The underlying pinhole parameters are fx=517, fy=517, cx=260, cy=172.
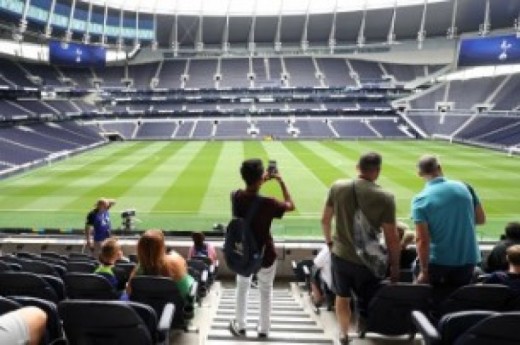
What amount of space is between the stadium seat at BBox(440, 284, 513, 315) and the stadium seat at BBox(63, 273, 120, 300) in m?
3.16

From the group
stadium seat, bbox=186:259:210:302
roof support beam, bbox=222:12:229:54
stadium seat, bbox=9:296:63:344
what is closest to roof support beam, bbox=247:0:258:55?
roof support beam, bbox=222:12:229:54

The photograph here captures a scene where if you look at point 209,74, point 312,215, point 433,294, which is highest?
point 209,74

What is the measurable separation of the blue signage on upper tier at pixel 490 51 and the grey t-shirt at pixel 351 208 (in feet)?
193

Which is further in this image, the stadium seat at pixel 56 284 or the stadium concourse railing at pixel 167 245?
the stadium concourse railing at pixel 167 245

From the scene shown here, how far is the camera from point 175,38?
261 feet

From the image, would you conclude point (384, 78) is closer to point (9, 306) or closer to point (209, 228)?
point (209, 228)

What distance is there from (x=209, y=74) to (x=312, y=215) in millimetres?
63448

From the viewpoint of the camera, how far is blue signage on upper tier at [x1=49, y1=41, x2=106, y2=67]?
198ft

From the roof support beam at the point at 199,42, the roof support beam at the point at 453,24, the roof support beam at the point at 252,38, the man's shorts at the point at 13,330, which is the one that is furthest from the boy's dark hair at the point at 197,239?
the roof support beam at the point at 199,42

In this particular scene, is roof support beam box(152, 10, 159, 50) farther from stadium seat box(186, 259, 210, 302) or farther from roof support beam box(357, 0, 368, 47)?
stadium seat box(186, 259, 210, 302)

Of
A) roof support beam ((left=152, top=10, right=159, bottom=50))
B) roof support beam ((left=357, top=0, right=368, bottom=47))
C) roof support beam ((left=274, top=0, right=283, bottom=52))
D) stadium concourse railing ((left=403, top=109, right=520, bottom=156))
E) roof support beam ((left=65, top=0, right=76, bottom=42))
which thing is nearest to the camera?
stadium concourse railing ((left=403, top=109, right=520, bottom=156))

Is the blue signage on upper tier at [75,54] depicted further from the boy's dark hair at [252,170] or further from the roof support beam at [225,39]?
the boy's dark hair at [252,170]

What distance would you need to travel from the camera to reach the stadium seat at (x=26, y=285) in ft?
16.2

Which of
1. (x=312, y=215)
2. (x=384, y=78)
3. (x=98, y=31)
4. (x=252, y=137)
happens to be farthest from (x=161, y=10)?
(x=312, y=215)
